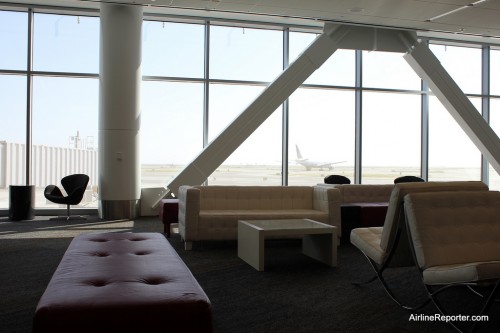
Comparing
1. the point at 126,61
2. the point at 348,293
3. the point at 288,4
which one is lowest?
the point at 348,293

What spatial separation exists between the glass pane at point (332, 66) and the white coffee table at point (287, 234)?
5621mm

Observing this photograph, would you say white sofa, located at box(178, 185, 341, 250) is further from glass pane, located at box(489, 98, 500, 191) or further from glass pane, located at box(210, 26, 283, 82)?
glass pane, located at box(489, 98, 500, 191)

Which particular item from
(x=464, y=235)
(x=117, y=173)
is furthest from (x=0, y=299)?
(x=117, y=173)

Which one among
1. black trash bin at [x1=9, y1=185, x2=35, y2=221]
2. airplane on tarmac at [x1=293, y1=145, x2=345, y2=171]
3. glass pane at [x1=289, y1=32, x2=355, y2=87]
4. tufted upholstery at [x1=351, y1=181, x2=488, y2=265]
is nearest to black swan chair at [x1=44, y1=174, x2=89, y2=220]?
black trash bin at [x1=9, y1=185, x2=35, y2=221]

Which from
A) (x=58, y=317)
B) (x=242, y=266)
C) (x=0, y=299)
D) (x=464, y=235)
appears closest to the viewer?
(x=58, y=317)

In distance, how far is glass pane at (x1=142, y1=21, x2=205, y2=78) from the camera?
9.43 metres

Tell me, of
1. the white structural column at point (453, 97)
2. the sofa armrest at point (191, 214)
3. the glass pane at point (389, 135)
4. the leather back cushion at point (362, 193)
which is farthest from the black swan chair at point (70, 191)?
the white structural column at point (453, 97)

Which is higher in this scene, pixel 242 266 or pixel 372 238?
pixel 372 238

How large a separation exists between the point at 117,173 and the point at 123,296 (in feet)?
21.6

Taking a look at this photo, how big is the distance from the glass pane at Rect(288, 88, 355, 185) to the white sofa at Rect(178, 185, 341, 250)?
3.80 m

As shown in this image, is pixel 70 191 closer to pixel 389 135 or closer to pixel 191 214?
pixel 191 214

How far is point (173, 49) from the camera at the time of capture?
9.54m

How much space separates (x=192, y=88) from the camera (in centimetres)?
966

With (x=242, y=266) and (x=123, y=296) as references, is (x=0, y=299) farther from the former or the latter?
(x=242, y=266)
